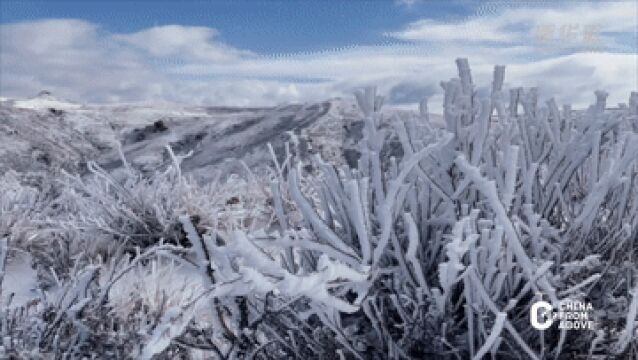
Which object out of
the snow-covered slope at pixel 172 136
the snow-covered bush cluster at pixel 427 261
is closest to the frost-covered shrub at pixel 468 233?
the snow-covered bush cluster at pixel 427 261

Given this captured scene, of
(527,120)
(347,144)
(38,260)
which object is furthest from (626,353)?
(347,144)

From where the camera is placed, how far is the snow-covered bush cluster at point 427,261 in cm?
139

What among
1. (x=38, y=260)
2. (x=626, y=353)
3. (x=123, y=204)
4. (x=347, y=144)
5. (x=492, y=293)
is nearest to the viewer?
(x=492, y=293)

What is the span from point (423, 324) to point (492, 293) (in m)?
0.16

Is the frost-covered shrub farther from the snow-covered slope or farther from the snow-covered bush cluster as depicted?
the snow-covered slope

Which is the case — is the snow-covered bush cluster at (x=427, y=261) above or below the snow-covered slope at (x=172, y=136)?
above

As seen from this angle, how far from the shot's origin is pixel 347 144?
596 cm

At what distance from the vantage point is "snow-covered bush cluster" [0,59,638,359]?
139 cm

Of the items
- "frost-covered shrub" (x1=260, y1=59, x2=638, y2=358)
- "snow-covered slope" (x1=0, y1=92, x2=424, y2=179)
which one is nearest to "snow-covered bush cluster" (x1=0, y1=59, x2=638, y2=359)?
"frost-covered shrub" (x1=260, y1=59, x2=638, y2=358)

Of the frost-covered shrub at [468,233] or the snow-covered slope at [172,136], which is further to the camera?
the snow-covered slope at [172,136]

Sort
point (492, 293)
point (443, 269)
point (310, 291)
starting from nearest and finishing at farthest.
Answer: point (310, 291), point (443, 269), point (492, 293)

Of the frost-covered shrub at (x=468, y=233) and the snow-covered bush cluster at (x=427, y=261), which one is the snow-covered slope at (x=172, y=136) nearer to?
the snow-covered bush cluster at (x=427, y=261)

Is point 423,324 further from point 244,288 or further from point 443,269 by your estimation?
point 244,288

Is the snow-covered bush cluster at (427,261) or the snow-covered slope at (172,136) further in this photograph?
the snow-covered slope at (172,136)
